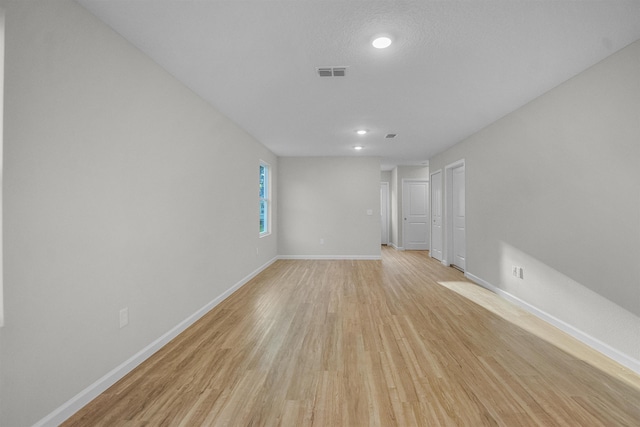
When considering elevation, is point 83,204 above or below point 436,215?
above

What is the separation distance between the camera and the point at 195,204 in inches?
121

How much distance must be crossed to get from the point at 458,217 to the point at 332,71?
13.7 feet

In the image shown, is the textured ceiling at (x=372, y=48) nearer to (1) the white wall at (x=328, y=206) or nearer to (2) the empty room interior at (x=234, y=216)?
(2) the empty room interior at (x=234, y=216)

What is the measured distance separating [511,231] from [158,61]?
4176 mm

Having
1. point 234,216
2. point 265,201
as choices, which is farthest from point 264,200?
point 234,216

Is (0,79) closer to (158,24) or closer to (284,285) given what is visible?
(158,24)

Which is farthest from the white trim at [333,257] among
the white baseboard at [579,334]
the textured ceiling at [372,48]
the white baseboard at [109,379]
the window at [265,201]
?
the textured ceiling at [372,48]

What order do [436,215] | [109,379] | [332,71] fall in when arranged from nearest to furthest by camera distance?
[109,379] < [332,71] < [436,215]

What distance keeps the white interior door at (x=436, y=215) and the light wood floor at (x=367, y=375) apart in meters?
3.51

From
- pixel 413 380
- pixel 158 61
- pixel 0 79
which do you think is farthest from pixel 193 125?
pixel 413 380

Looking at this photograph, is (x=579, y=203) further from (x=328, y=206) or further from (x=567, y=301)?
(x=328, y=206)

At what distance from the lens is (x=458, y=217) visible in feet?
18.6

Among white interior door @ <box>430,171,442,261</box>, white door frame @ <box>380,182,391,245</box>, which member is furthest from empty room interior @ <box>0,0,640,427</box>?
white door frame @ <box>380,182,391,245</box>

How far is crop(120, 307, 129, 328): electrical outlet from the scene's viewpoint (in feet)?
6.72
